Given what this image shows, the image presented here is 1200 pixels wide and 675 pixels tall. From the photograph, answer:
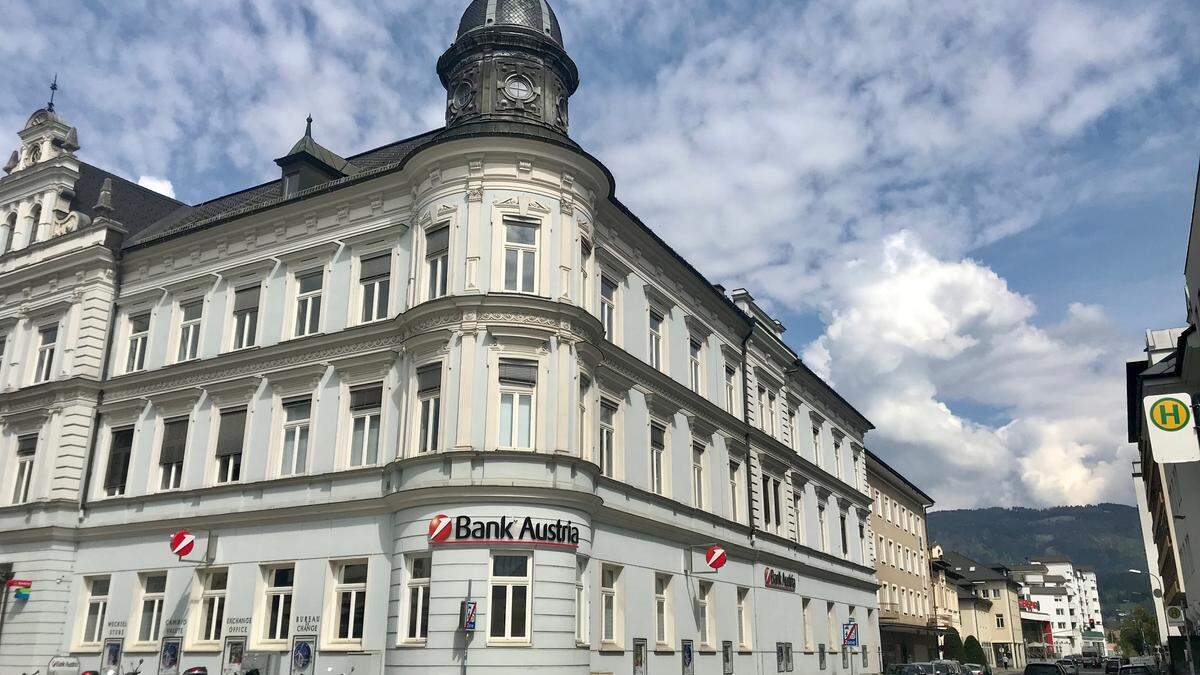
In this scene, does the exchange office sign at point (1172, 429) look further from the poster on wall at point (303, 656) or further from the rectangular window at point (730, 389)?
the rectangular window at point (730, 389)

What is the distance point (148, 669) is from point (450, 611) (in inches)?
440

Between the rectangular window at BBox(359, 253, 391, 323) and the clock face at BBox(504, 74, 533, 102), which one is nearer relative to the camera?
the rectangular window at BBox(359, 253, 391, 323)

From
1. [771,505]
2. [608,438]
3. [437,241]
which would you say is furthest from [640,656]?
[771,505]

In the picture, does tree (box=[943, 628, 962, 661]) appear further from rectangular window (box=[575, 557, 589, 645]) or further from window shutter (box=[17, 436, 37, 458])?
window shutter (box=[17, 436, 37, 458])

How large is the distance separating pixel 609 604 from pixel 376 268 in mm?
11586

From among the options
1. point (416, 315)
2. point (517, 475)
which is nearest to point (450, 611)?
point (517, 475)

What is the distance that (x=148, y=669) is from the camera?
86.4 feet

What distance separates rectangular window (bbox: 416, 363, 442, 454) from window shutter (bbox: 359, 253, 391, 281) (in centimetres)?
405

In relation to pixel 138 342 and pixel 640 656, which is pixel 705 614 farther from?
pixel 138 342

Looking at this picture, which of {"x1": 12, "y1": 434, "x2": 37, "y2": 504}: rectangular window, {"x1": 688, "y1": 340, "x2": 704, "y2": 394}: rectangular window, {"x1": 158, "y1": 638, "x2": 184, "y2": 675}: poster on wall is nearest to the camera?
{"x1": 158, "y1": 638, "x2": 184, "y2": 675}: poster on wall

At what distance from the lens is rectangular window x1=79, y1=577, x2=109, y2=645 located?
28156 mm

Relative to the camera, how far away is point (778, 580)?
37.5 metres

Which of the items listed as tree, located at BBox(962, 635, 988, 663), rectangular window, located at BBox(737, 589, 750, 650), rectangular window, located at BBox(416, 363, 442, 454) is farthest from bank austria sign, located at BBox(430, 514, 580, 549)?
tree, located at BBox(962, 635, 988, 663)

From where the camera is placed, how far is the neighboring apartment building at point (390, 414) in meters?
22.6
